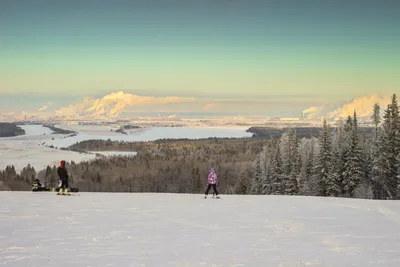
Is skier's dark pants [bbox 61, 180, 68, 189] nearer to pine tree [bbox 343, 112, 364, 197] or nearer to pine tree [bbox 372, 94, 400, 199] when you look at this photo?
pine tree [bbox 343, 112, 364, 197]

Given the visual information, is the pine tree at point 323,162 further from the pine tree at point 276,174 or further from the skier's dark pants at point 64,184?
the skier's dark pants at point 64,184

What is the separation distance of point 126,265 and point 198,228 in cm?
550

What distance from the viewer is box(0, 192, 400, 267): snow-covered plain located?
1174 cm

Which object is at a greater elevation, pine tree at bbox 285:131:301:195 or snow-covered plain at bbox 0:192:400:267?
snow-covered plain at bbox 0:192:400:267

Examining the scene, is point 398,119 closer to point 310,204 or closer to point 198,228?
point 310,204

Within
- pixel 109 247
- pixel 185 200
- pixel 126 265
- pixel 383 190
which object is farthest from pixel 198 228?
pixel 383 190

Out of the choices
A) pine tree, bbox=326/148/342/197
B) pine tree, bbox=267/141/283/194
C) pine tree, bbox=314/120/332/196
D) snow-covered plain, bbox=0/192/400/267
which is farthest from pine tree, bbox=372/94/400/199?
snow-covered plain, bbox=0/192/400/267

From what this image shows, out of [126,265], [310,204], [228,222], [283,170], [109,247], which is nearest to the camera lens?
[126,265]

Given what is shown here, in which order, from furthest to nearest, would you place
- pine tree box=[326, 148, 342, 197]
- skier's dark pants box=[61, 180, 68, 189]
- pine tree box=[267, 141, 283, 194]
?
pine tree box=[267, 141, 283, 194] → pine tree box=[326, 148, 342, 197] → skier's dark pants box=[61, 180, 68, 189]

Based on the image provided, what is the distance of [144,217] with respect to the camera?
1839 centimetres

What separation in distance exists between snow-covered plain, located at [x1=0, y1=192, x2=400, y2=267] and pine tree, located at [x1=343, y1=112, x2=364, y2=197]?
115ft

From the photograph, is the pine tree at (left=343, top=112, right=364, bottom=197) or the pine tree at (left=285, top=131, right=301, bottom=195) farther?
the pine tree at (left=285, top=131, right=301, bottom=195)

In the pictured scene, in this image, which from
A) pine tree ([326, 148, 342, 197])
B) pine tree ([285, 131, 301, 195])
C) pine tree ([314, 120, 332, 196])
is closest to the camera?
pine tree ([326, 148, 342, 197])

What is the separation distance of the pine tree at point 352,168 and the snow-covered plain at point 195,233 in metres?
35.1
